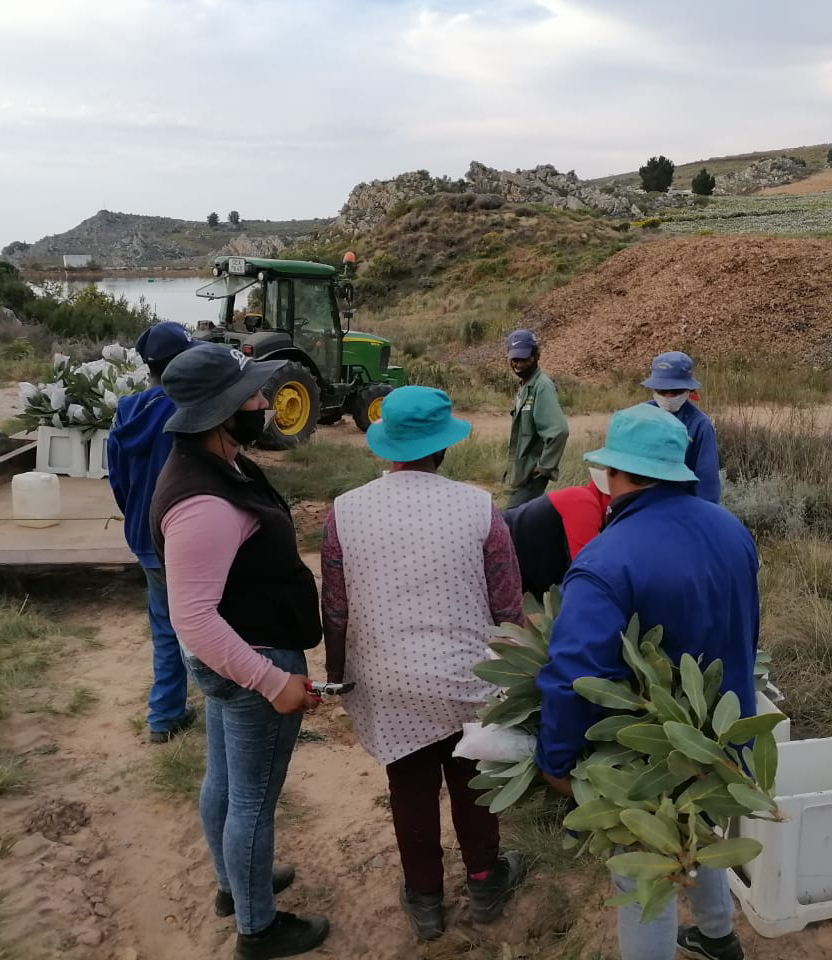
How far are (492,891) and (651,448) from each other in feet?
4.85

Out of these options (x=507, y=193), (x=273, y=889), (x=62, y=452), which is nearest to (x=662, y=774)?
(x=273, y=889)

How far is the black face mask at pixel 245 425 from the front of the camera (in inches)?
86.2

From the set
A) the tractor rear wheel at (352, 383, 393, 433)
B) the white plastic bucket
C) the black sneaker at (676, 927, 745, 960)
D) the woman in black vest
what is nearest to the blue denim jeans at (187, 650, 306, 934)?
the woman in black vest

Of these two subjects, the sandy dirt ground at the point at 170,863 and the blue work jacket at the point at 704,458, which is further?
the blue work jacket at the point at 704,458

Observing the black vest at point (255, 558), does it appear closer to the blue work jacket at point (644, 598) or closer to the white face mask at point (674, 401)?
the blue work jacket at point (644, 598)

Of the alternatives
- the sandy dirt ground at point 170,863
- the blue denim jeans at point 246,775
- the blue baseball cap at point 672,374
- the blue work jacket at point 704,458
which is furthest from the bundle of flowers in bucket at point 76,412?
the blue denim jeans at point 246,775

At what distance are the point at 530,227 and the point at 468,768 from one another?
31.8 meters

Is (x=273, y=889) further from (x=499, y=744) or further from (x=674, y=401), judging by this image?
(x=674, y=401)

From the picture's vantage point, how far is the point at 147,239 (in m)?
114

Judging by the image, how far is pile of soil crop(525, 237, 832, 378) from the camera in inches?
618

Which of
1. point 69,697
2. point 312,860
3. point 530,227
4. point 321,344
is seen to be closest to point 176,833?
point 312,860

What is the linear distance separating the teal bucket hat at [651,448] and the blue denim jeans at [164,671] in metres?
2.13

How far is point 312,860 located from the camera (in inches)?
116

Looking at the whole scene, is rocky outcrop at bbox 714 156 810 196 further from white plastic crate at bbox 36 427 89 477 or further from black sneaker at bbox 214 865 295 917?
black sneaker at bbox 214 865 295 917
